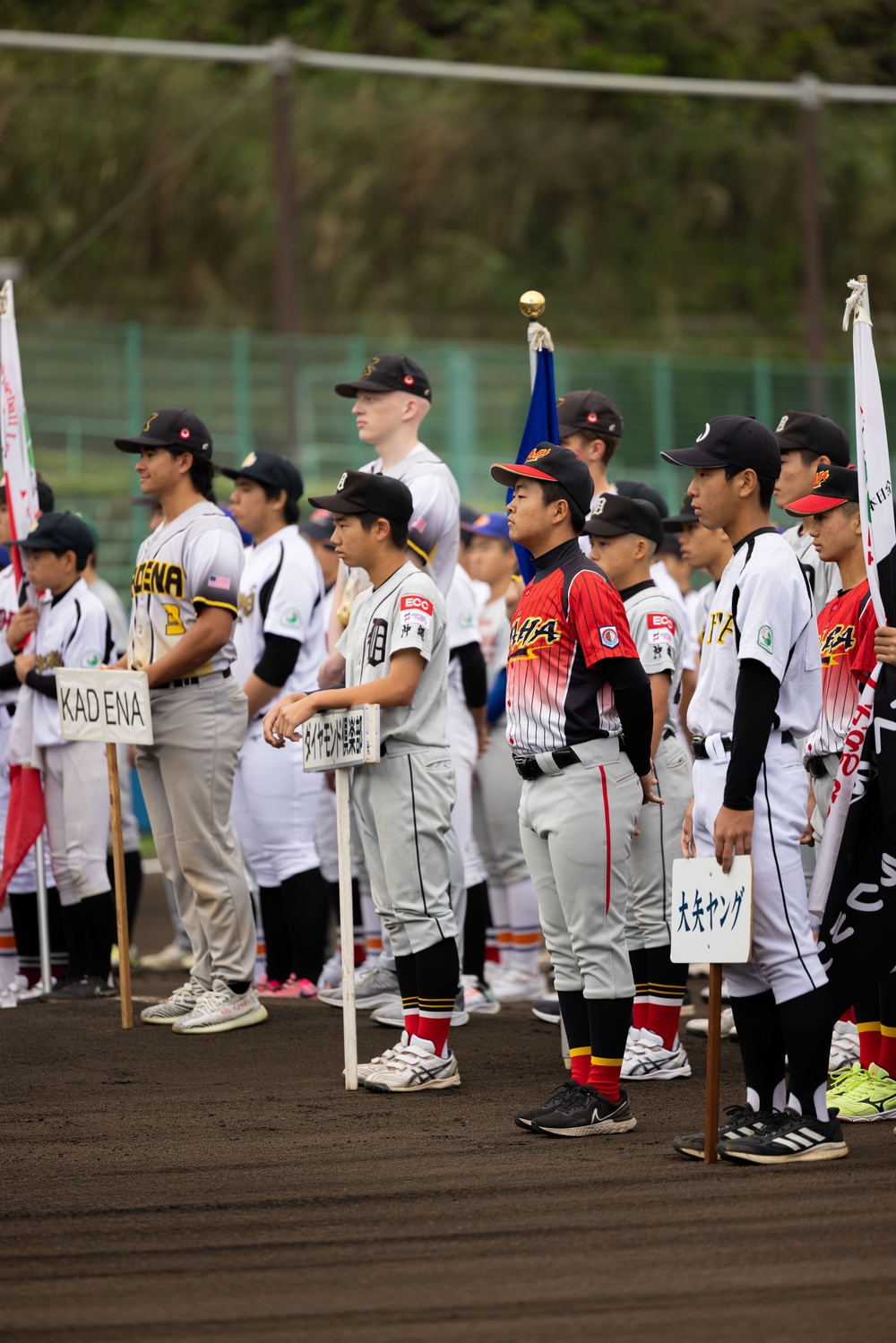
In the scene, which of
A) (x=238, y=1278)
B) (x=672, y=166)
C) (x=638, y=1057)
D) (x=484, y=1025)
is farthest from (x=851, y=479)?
(x=672, y=166)

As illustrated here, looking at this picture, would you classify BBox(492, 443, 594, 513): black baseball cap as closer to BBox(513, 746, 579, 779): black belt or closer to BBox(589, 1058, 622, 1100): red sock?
A: BBox(513, 746, 579, 779): black belt

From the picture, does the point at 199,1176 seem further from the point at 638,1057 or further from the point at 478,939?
the point at 478,939

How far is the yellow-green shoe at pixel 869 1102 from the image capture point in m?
5.87

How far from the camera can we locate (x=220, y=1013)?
732 cm

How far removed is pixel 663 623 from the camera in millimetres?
6699

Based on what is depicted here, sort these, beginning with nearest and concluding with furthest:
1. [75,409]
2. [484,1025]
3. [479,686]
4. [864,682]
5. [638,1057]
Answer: [864,682] → [638,1057] → [484,1025] → [479,686] → [75,409]

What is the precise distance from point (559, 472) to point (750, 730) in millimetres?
1197

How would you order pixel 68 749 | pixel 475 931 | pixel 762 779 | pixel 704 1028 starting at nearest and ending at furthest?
1. pixel 762 779
2. pixel 704 1028
3. pixel 475 931
4. pixel 68 749

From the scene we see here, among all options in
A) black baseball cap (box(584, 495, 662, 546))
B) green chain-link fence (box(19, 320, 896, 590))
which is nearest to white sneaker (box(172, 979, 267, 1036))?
black baseball cap (box(584, 495, 662, 546))

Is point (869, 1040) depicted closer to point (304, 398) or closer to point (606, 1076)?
point (606, 1076)

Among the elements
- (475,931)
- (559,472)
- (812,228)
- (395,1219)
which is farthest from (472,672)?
(812,228)

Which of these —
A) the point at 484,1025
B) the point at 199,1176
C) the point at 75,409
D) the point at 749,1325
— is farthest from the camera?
the point at 75,409

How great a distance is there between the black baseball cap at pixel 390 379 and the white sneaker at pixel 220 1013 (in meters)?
2.54

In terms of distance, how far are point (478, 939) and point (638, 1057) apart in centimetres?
179
